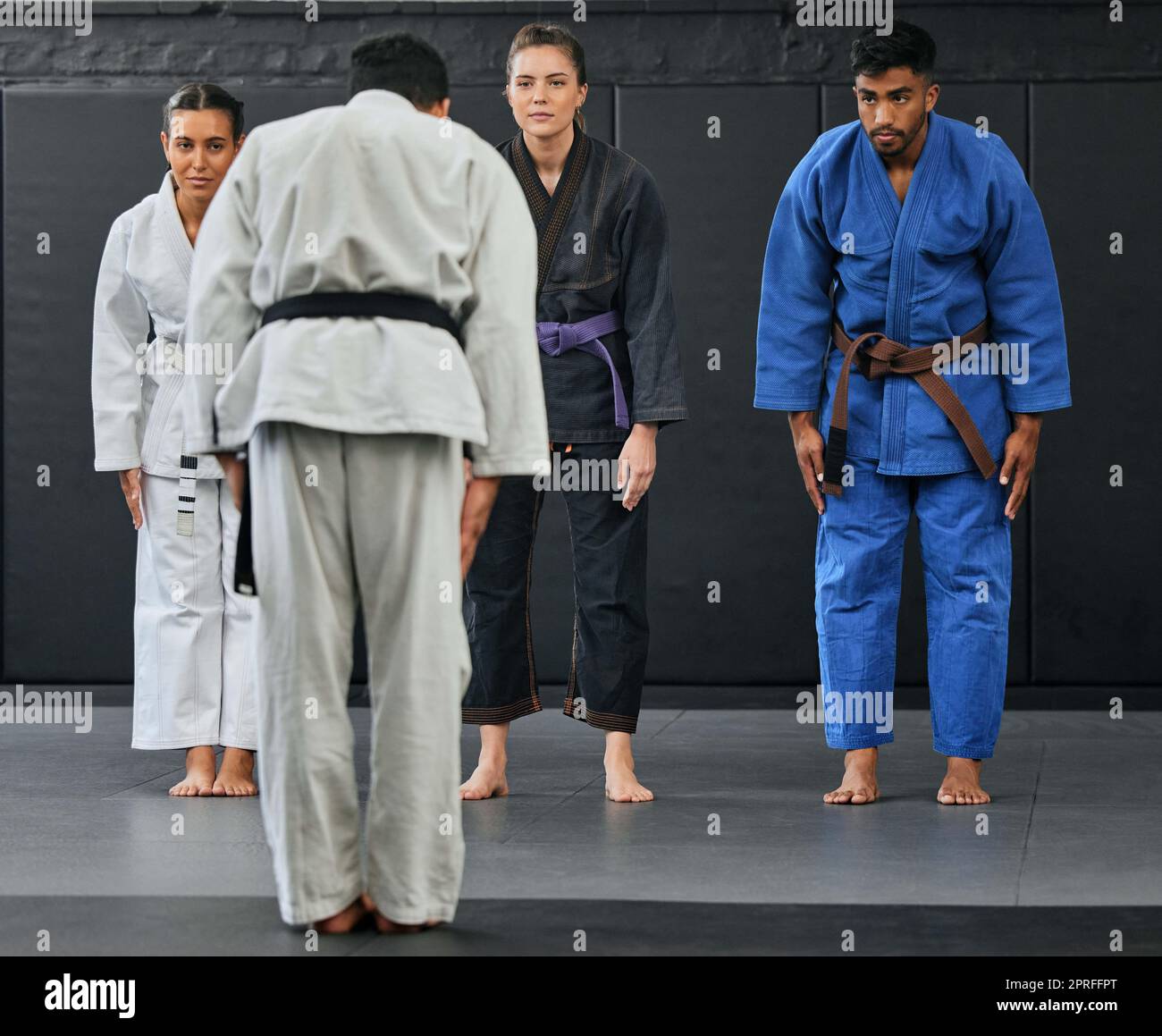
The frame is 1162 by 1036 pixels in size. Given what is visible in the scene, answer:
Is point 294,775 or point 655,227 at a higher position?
point 655,227

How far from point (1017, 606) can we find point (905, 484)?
76.0 inches

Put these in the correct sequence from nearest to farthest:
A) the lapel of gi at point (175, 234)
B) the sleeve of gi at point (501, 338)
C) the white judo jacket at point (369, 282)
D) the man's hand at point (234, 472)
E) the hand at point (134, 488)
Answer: the white judo jacket at point (369, 282) < the sleeve of gi at point (501, 338) < the man's hand at point (234, 472) < the lapel of gi at point (175, 234) < the hand at point (134, 488)

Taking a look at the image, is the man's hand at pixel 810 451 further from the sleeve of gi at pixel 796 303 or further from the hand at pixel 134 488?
the hand at pixel 134 488

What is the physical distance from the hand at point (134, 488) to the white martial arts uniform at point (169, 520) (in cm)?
2

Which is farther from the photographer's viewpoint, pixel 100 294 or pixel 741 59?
pixel 741 59

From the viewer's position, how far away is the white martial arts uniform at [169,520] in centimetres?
388

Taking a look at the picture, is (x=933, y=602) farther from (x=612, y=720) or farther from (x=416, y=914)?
(x=416, y=914)

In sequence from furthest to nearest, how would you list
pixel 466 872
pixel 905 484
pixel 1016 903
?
pixel 905 484
pixel 466 872
pixel 1016 903

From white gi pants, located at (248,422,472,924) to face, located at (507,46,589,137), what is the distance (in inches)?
57.9

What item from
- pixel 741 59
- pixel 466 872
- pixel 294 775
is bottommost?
pixel 466 872

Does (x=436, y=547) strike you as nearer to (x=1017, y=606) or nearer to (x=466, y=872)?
(x=466, y=872)

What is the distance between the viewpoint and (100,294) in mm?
3971

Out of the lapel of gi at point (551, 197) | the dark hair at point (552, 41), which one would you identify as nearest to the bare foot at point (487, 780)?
the lapel of gi at point (551, 197)

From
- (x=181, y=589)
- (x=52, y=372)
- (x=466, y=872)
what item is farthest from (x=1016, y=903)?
(x=52, y=372)
